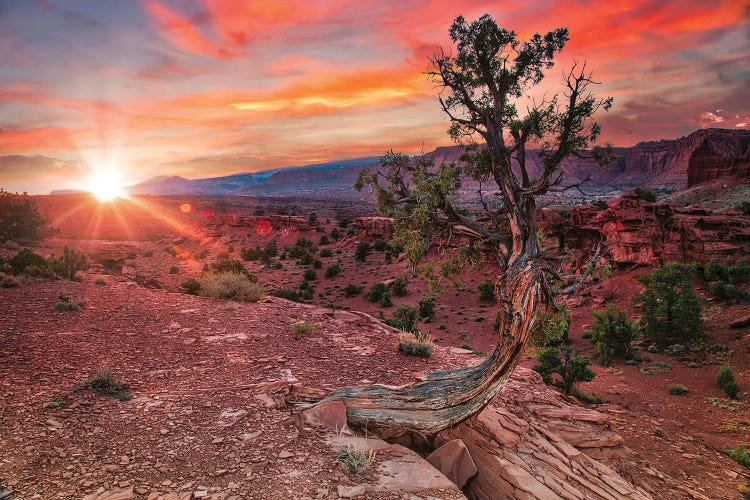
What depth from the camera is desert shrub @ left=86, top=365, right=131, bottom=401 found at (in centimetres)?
639

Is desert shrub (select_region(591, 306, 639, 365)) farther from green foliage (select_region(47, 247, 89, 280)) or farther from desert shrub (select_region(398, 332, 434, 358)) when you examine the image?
green foliage (select_region(47, 247, 89, 280))

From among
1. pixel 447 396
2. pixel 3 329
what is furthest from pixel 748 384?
pixel 3 329

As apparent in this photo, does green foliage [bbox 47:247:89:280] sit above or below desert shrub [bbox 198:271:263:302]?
above

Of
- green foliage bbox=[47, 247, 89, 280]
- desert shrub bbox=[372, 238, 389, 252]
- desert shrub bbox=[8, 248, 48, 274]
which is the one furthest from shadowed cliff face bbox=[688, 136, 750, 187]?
→ desert shrub bbox=[8, 248, 48, 274]

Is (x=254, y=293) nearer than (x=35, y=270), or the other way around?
(x=35, y=270)

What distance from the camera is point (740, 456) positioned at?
951cm

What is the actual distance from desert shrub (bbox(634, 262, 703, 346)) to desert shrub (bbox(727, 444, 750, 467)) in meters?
9.75

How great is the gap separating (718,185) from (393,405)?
256 feet

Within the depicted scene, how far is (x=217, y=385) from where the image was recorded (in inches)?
283

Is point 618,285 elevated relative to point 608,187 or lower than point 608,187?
lower

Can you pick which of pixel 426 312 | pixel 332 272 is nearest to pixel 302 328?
pixel 426 312

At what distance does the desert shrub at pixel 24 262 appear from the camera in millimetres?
13804

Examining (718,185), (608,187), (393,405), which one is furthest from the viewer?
(608,187)

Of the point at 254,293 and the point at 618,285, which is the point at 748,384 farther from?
the point at 254,293
